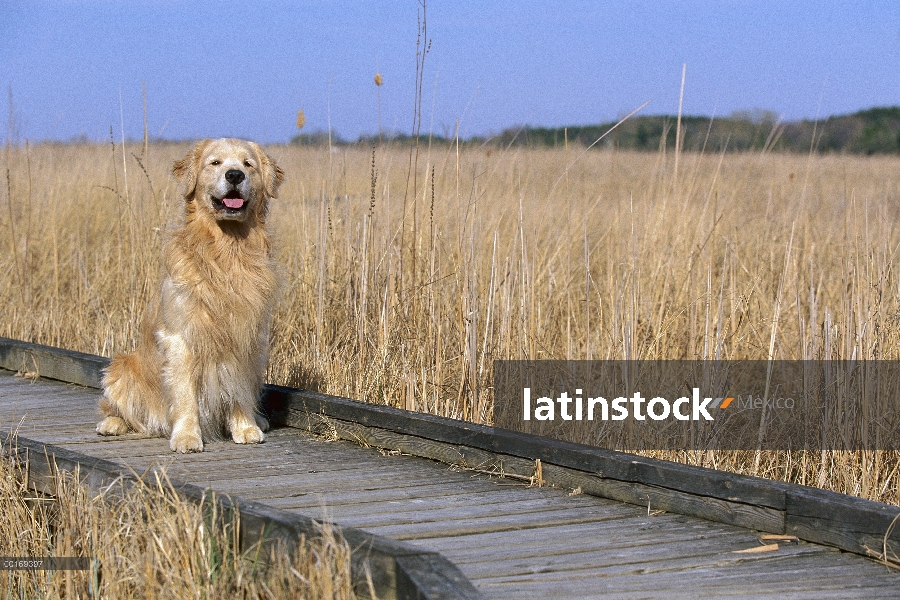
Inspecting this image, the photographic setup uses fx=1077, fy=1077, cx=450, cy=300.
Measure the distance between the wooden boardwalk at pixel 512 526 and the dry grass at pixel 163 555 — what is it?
32cm

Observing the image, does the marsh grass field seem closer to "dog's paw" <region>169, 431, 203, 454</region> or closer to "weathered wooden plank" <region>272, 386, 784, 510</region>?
"weathered wooden plank" <region>272, 386, 784, 510</region>

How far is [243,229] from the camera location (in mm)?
4578

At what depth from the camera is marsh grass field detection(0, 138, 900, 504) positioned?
4641 millimetres

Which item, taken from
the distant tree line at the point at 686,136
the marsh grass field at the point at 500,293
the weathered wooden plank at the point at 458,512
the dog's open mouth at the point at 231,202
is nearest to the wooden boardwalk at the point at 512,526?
the weathered wooden plank at the point at 458,512

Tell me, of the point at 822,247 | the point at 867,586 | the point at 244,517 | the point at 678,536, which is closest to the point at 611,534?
the point at 678,536

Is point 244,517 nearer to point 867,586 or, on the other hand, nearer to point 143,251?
point 867,586

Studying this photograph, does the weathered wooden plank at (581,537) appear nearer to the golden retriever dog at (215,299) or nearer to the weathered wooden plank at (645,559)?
the weathered wooden plank at (645,559)

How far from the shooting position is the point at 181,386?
450 centimetres

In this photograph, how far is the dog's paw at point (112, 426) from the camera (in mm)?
4785

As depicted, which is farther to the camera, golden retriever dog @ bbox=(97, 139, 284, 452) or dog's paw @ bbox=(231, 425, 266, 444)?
dog's paw @ bbox=(231, 425, 266, 444)

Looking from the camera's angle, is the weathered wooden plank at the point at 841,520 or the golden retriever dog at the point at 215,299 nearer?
the weathered wooden plank at the point at 841,520

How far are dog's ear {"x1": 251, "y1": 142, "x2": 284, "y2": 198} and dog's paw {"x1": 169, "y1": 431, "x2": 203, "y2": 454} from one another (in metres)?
1.08

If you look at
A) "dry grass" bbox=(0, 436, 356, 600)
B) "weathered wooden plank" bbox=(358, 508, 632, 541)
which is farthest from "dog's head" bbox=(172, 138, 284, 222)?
"weathered wooden plank" bbox=(358, 508, 632, 541)

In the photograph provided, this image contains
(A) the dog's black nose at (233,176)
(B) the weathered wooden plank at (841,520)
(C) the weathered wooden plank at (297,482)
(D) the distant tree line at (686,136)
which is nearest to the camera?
(B) the weathered wooden plank at (841,520)
